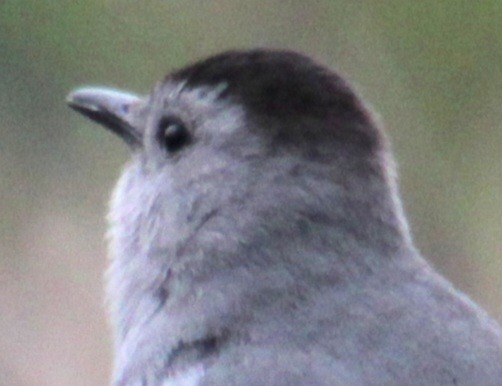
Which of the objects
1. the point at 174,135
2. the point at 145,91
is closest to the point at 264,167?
the point at 174,135

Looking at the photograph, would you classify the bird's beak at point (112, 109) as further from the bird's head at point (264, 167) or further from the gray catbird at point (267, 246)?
the bird's head at point (264, 167)

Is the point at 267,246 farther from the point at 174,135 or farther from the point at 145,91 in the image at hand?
the point at 145,91

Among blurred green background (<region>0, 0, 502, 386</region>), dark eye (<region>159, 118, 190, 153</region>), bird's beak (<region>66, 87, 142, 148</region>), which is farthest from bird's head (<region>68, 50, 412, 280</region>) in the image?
blurred green background (<region>0, 0, 502, 386</region>)


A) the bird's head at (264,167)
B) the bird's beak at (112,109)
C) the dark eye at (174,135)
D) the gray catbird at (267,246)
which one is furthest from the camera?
the bird's beak at (112,109)

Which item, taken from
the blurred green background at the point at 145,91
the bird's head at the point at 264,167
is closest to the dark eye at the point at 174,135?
the bird's head at the point at 264,167

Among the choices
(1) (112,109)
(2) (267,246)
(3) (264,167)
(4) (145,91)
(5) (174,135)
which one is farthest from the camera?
(4) (145,91)

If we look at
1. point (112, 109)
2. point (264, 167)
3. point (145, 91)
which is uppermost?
point (264, 167)
